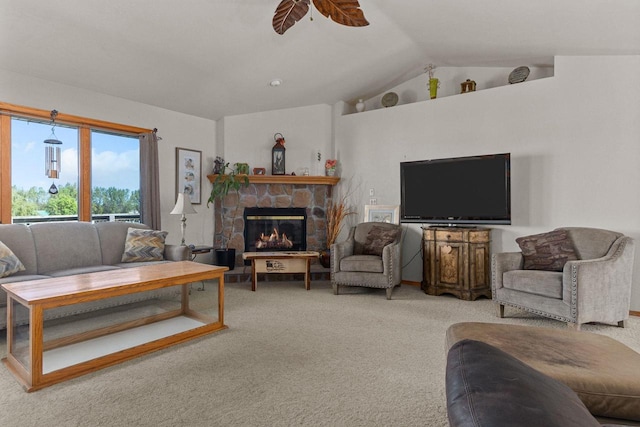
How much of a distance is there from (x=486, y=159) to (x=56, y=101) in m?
5.03

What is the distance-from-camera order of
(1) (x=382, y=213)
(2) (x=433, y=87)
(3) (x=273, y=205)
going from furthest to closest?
1. (3) (x=273, y=205)
2. (1) (x=382, y=213)
3. (2) (x=433, y=87)

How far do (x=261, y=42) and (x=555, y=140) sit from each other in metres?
3.49

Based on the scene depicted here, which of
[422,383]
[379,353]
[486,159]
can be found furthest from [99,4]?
[486,159]

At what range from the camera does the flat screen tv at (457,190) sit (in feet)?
13.8

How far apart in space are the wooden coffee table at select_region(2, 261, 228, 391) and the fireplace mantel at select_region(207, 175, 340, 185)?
94.4 inches

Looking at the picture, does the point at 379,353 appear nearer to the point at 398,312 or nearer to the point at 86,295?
the point at 398,312

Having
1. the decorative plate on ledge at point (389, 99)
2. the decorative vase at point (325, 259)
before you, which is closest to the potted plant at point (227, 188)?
the decorative vase at point (325, 259)

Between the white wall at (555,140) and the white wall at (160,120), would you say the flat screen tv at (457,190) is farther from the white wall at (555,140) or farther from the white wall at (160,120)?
the white wall at (160,120)

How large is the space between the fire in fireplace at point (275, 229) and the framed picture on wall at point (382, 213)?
41.9 inches

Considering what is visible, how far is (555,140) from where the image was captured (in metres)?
4.06

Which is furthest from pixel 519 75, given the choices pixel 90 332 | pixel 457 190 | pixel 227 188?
pixel 90 332

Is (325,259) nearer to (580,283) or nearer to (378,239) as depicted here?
(378,239)

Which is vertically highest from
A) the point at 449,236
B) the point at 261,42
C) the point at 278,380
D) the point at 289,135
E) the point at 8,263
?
the point at 261,42

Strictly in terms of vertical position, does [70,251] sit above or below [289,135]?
below
